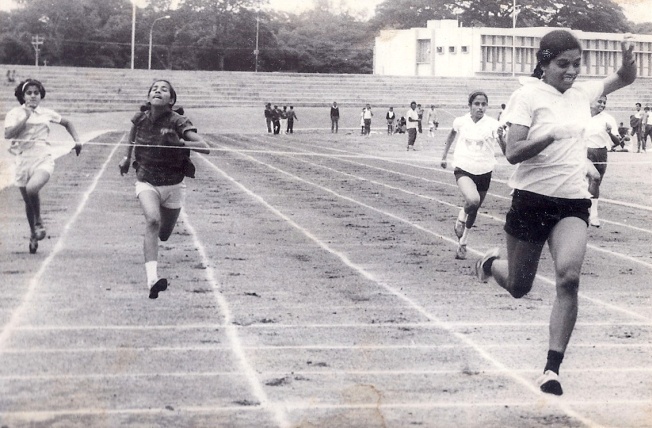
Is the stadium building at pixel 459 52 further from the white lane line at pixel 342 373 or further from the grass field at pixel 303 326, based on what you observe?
the white lane line at pixel 342 373

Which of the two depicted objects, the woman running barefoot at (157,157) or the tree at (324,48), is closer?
the woman running barefoot at (157,157)

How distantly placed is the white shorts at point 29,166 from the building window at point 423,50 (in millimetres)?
70504

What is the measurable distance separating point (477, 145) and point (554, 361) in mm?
5496

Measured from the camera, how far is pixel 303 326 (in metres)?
7.20

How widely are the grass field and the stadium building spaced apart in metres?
47.3

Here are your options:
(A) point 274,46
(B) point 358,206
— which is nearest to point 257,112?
(A) point 274,46

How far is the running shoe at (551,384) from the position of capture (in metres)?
5.30

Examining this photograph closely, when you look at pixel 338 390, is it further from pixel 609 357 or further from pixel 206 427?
pixel 609 357

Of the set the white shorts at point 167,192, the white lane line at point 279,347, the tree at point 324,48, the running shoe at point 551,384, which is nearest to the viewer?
the running shoe at point 551,384

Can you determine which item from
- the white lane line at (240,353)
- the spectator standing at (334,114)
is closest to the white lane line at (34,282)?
the white lane line at (240,353)

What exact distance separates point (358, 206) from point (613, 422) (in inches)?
477

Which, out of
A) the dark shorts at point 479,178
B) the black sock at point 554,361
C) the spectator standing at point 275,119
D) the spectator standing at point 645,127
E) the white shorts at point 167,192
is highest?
the spectator standing at point 275,119

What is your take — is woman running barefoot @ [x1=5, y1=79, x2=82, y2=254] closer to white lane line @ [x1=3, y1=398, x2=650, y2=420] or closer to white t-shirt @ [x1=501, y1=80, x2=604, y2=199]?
white t-shirt @ [x1=501, y1=80, x2=604, y2=199]

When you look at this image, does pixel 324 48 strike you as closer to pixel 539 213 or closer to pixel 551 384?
pixel 539 213
